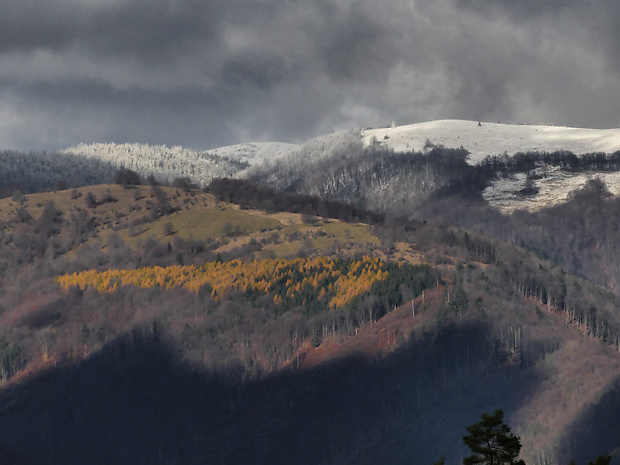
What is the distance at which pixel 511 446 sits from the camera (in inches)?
3031

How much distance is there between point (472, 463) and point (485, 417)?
18.8ft

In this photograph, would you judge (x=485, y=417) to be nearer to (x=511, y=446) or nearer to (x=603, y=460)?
(x=511, y=446)

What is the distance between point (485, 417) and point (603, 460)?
1012 centimetres

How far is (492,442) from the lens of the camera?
257ft

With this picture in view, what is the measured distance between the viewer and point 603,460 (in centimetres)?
7219

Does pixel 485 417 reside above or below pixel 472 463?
above

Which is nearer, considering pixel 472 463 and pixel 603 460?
pixel 603 460

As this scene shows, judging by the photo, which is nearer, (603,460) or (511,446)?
(603,460)

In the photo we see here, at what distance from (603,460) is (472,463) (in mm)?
11842

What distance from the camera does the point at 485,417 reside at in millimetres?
75750

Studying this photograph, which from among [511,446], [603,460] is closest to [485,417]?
[511,446]

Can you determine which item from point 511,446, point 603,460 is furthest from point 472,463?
point 603,460

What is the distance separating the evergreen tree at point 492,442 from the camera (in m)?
76.9

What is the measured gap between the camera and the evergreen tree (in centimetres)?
7694
